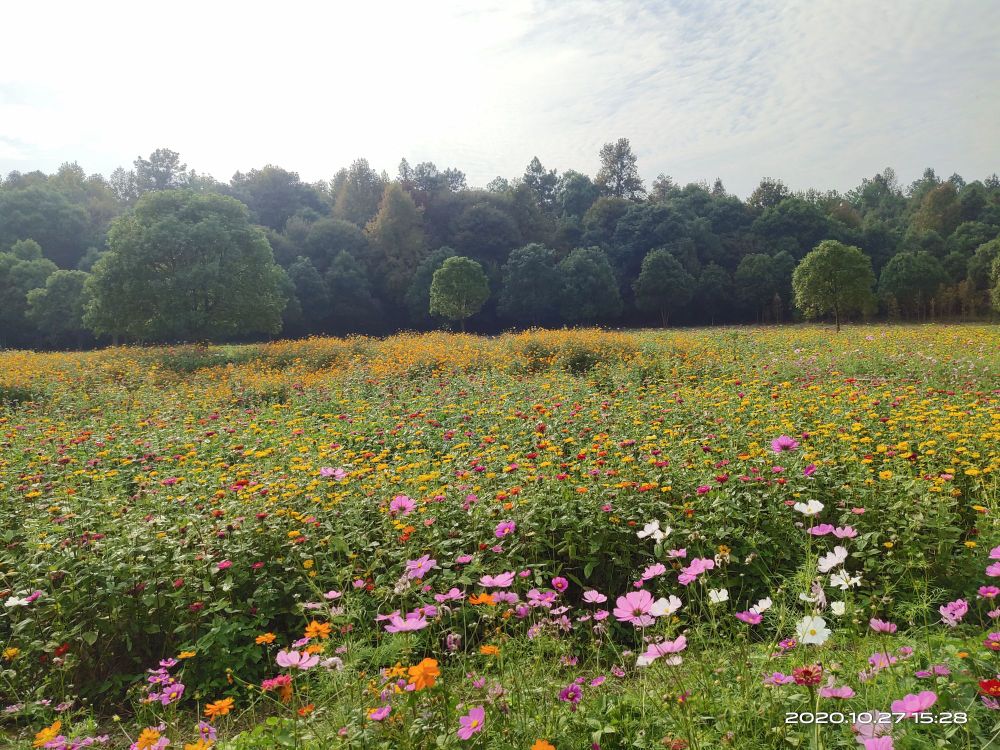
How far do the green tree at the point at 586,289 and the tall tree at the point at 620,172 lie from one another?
68.1 feet

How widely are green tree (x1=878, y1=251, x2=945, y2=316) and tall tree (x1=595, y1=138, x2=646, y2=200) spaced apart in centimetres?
2368

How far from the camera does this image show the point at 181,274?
1784cm

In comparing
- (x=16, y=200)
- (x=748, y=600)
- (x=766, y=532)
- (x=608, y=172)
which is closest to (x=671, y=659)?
(x=748, y=600)

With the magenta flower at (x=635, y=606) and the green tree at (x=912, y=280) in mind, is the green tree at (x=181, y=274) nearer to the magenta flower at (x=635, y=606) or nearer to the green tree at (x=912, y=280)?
the magenta flower at (x=635, y=606)

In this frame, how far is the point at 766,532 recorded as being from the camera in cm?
323

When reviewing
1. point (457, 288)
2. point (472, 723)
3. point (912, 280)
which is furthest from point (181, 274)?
point (912, 280)

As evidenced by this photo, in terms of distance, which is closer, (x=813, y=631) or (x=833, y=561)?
(x=813, y=631)

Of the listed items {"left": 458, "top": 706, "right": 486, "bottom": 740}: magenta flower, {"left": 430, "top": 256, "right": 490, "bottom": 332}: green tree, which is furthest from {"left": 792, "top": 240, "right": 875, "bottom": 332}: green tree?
{"left": 458, "top": 706, "right": 486, "bottom": 740}: magenta flower

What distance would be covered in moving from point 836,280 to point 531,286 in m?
15.9

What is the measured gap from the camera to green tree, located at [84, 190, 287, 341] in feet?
58.2

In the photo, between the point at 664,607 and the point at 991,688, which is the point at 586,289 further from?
the point at 991,688

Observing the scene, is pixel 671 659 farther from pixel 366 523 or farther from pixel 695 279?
pixel 695 279

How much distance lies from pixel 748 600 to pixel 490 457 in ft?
6.15

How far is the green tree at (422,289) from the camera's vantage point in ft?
110
